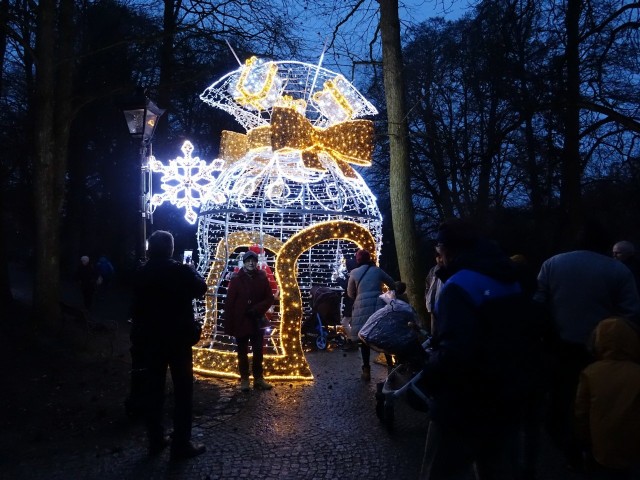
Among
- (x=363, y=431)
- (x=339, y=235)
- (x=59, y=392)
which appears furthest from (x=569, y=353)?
(x=59, y=392)

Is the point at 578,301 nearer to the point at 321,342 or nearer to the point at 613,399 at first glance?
the point at 613,399

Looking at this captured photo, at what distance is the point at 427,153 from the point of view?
2331 cm

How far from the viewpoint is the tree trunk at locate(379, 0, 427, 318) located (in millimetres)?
9570

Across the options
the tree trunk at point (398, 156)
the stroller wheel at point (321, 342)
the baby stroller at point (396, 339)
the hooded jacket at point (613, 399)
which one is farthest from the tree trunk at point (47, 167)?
the hooded jacket at point (613, 399)

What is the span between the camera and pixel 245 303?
292 inches

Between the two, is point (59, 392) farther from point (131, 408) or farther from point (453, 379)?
point (453, 379)

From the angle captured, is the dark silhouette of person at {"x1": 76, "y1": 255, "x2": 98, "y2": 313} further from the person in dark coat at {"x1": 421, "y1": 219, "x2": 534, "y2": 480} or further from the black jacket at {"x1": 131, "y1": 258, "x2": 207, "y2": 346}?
the person in dark coat at {"x1": 421, "y1": 219, "x2": 534, "y2": 480}

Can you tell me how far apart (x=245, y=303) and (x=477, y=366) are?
4.99 m

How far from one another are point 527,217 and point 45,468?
1767cm

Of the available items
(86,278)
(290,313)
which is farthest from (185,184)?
(86,278)

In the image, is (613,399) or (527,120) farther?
(527,120)

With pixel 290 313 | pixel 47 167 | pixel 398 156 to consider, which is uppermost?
Answer: pixel 398 156

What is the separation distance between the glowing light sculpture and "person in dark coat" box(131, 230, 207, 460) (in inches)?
127

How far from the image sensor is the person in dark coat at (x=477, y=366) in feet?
8.88
